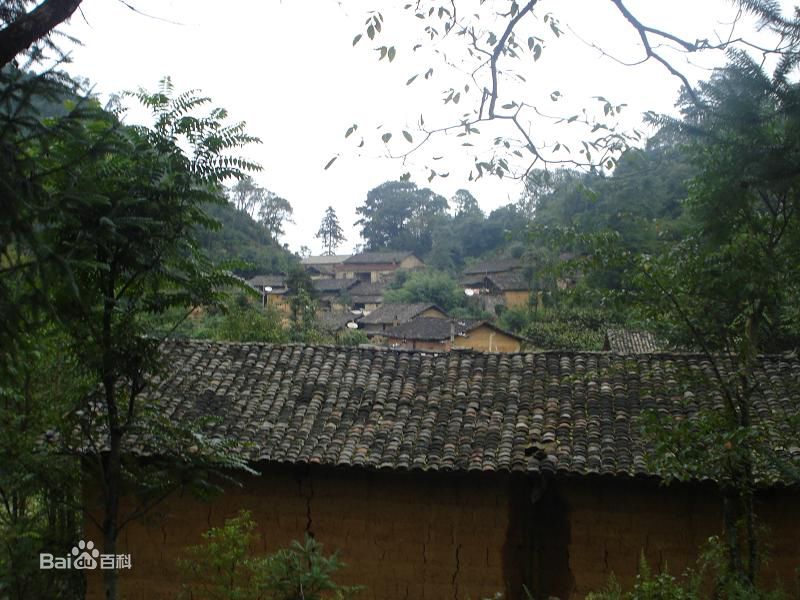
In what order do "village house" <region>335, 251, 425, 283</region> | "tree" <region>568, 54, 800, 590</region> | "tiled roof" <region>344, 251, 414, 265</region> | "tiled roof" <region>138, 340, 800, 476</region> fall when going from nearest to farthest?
"tree" <region>568, 54, 800, 590</region>
"tiled roof" <region>138, 340, 800, 476</region>
"village house" <region>335, 251, 425, 283</region>
"tiled roof" <region>344, 251, 414, 265</region>

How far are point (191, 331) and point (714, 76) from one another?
84.7 ft

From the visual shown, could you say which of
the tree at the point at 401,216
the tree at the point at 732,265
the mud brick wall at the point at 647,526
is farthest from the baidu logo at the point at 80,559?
the tree at the point at 401,216

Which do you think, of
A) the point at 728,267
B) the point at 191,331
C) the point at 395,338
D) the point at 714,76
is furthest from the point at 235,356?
the point at 395,338

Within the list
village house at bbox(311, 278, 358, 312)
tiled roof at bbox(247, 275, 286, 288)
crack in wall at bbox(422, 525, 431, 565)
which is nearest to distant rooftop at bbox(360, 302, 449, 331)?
village house at bbox(311, 278, 358, 312)

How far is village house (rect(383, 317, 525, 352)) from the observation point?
109 ft

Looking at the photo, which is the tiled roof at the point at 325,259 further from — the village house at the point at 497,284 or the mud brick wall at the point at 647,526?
the mud brick wall at the point at 647,526

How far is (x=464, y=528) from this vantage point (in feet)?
28.6

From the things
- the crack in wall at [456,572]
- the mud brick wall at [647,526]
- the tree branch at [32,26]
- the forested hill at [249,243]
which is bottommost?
the crack in wall at [456,572]

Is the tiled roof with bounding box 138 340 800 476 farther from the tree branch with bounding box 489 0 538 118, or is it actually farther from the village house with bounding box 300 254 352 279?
the village house with bounding box 300 254 352 279

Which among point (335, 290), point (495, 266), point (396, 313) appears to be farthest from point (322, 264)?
point (396, 313)

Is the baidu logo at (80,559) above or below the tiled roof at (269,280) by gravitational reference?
below

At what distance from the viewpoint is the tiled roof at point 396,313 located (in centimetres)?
3922

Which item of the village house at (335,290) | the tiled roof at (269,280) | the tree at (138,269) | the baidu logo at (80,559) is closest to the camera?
the tree at (138,269)

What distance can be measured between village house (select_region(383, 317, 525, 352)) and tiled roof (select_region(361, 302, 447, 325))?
3.62 metres
